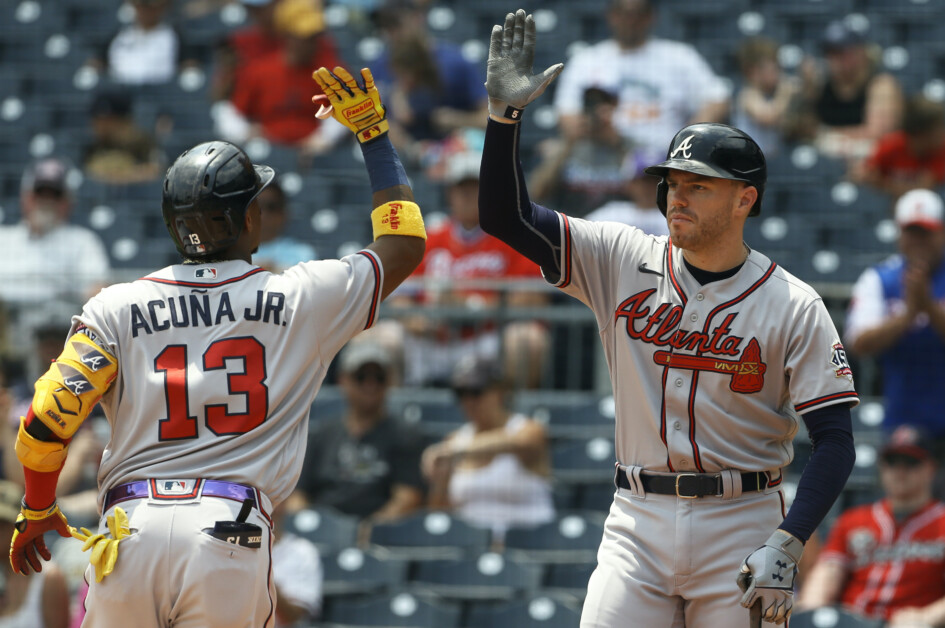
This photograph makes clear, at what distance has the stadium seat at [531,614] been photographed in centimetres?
602

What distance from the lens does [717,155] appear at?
3441 millimetres

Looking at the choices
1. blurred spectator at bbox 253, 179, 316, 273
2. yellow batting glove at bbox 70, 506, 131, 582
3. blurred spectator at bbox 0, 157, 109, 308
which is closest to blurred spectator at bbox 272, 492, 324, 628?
blurred spectator at bbox 253, 179, 316, 273

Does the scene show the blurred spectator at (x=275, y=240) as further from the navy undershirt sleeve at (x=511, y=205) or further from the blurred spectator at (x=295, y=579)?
the navy undershirt sleeve at (x=511, y=205)

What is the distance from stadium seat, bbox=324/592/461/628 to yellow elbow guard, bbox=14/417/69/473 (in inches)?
128

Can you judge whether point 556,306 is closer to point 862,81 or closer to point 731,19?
point 862,81

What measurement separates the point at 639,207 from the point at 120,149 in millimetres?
4447

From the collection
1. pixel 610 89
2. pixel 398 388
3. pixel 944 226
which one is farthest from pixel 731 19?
pixel 398 388

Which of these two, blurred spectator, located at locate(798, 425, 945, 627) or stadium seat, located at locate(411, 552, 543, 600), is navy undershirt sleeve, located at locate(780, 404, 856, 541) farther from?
stadium seat, located at locate(411, 552, 543, 600)

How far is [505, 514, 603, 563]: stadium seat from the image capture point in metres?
6.54

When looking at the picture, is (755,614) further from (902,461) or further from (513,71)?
(902,461)

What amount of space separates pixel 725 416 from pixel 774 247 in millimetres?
5040

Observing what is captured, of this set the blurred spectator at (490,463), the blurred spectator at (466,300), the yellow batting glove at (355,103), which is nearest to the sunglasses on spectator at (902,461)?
the blurred spectator at (490,463)

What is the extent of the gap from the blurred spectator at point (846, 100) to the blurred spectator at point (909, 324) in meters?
2.45

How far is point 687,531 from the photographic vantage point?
3.41 metres
